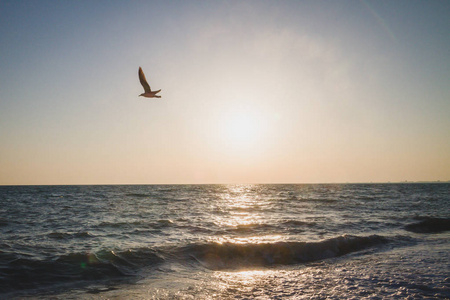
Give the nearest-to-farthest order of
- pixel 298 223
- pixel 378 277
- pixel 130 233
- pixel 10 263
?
1. pixel 378 277
2. pixel 10 263
3. pixel 130 233
4. pixel 298 223

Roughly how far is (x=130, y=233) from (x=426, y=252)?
13110 millimetres

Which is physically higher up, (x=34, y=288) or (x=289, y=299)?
(x=289, y=299)

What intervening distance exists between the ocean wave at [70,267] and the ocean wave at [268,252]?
1.83m

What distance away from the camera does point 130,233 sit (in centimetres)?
1488

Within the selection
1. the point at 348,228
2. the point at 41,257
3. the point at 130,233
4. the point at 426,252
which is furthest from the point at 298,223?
the point at 41,257

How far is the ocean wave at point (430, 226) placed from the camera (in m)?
15.7

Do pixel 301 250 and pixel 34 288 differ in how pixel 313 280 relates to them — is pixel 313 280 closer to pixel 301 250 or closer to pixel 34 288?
pixel 301 250

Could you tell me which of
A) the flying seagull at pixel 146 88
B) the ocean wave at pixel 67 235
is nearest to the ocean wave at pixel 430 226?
the flying seagull at pixel 146 88

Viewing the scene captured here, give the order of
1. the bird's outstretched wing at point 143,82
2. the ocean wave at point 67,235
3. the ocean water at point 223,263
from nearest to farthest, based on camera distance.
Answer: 1. the ocean water at point 223,263
2. the bird's outstretched wing at point 143,82
3. the ocean wave at point 67,235

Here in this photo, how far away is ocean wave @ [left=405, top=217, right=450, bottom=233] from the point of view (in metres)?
15.7

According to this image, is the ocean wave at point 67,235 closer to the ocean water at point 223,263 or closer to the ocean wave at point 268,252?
the ocean water at point 223,263

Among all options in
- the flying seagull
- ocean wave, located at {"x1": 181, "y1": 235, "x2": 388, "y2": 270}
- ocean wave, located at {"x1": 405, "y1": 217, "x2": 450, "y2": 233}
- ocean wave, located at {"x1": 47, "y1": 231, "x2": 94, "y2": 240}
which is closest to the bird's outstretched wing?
the flying seagull

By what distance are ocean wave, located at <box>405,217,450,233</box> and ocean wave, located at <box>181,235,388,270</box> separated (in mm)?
4970

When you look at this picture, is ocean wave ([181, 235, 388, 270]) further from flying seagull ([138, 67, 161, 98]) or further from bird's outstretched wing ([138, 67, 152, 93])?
bird's outstretched wing ([138, 67, 152, 93])
